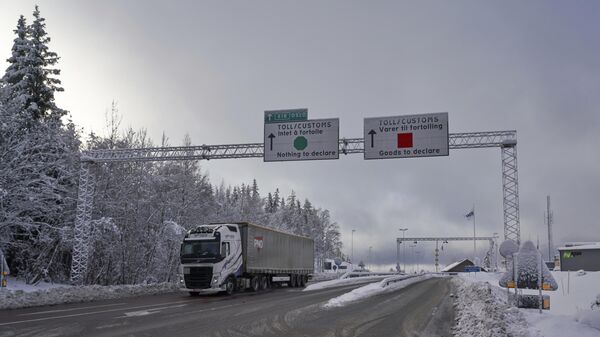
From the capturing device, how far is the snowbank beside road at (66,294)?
18391mm

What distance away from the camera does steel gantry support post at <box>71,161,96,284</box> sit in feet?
95.9

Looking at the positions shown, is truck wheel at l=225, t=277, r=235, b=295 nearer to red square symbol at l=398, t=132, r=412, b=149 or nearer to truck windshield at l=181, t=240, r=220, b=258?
truck windshield at l=181, t=240, r=220, b=258

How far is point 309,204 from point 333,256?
1575 centimetres

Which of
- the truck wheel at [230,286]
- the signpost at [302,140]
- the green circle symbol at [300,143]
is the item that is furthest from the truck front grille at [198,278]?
the green circle symbol at [300,143]

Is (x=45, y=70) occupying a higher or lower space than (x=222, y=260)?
higher

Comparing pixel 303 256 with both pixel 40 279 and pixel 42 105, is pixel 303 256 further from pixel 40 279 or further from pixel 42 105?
pixel 42 105

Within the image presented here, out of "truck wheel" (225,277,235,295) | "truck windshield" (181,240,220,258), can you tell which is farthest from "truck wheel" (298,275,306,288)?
"truck windshield" (181,240,220,258)

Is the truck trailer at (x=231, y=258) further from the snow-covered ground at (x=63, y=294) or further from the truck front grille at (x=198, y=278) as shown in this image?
the snow-covered ground at (x=63, y=294)

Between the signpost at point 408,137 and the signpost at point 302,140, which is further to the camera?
the signpost at point 302,140

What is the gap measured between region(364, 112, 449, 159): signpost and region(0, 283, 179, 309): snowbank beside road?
1462 cm

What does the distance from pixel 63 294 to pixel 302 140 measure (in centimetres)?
1423

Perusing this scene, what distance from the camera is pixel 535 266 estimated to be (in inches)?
705

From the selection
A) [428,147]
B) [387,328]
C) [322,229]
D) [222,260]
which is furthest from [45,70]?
[322,229]

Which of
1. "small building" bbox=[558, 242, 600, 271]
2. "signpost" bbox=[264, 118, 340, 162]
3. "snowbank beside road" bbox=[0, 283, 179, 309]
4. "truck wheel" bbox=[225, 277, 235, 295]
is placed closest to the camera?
"snowbank beside road" bbox=[0, 283, 179, 309]
